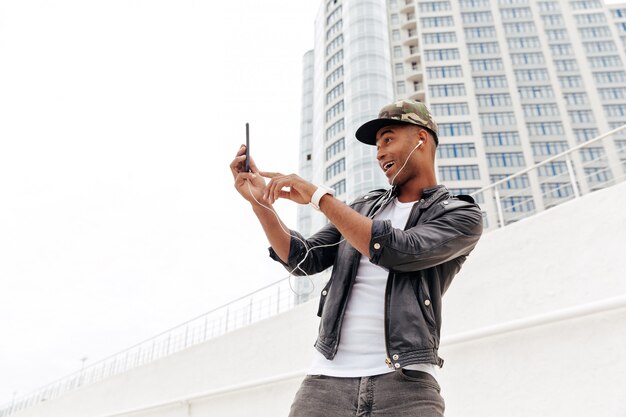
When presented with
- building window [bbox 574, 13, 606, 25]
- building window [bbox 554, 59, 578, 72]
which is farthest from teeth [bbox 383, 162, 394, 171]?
building window [bbox 574, 13, 606, 25]

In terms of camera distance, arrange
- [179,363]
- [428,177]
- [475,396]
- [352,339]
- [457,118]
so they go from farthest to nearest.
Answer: [457,118] → [179,363] → [475,396] → [428,177] → [352,339]

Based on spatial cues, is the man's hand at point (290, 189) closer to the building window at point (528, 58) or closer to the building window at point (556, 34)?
the building window at point (528, 58)

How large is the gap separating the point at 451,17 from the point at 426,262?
5334 cm

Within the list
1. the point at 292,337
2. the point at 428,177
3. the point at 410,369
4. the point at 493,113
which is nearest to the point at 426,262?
the point at 410,369

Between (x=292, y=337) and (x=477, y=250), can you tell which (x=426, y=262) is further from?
(x=292, y=337)

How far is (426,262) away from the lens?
1189mm

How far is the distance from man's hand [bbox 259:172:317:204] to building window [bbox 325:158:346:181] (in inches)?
1402

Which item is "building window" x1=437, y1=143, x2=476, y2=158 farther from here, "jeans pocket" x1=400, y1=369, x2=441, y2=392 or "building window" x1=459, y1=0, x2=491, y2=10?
"jeans pocket" x1=400, y1=369, x2=441, y2=392

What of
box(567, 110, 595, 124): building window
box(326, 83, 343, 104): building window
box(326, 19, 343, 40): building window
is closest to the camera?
box(326, 83, 343, 104): building window

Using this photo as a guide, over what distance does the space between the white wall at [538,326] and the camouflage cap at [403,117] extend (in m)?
1.88

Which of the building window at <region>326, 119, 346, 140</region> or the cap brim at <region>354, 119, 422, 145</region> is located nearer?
the cap brim at <region>354, 119, 422, 145</region>

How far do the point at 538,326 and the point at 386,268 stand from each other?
2378 millimetres

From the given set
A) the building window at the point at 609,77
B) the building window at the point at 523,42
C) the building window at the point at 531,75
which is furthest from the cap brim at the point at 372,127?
the building window at the point at 609,77

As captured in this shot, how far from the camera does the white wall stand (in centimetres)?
282
